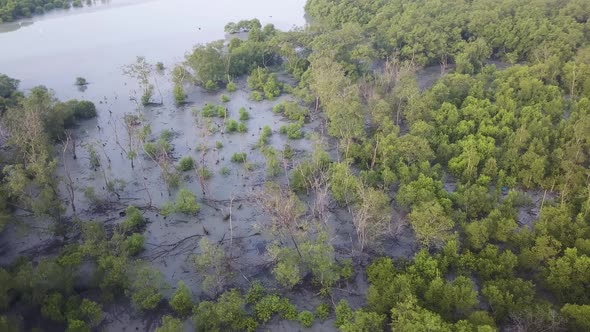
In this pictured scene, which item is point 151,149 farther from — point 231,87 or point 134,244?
point 231,87

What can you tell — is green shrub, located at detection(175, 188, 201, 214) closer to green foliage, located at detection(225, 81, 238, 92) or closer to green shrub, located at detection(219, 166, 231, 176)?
green shrub, located at detection(219, 166, 231, 176)

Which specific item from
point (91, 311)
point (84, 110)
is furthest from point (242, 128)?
point (91, 311)

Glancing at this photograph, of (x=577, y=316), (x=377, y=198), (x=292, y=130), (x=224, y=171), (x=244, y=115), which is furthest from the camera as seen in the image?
(x=244, y=115)

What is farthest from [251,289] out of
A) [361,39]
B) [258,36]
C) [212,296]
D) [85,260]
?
[258,36]

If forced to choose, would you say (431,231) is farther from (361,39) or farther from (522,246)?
(361,39)

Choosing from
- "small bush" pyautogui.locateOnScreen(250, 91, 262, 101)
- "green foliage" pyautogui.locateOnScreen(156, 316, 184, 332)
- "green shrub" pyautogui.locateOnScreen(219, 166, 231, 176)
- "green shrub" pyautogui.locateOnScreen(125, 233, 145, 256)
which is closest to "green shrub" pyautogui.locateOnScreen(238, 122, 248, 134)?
"small bush" pyautogui.locateOnScreen(250, 91, 262, 101)

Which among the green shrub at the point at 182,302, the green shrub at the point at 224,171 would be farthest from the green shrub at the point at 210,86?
the green shrub at the point at 182,302

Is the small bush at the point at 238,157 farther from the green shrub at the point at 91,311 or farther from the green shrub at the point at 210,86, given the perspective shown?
the green shrub at the point at 91,311
